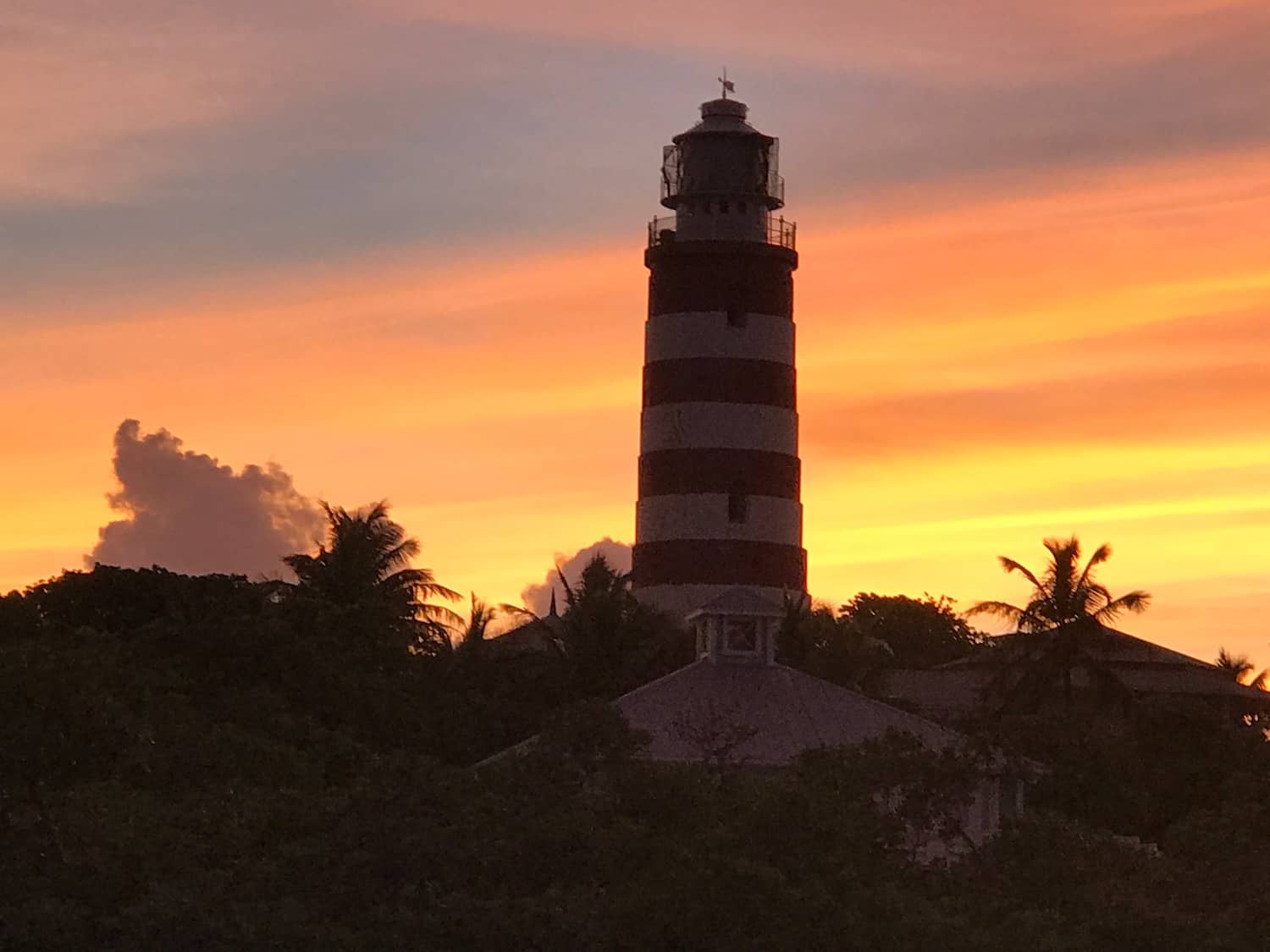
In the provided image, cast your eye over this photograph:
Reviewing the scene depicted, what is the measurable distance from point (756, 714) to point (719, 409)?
22.8 m

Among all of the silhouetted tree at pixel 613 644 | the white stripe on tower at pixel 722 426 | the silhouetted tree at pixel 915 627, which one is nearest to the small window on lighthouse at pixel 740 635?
the silhouetted tree at pixel 613 644

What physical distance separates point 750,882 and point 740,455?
4621cm

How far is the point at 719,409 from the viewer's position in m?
74.3

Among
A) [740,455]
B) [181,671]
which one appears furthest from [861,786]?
[740,455]

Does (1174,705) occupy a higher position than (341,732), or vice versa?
(1174,705)

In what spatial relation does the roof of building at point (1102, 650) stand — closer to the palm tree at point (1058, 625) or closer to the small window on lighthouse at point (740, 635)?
the palm tree at point (1058, 625)

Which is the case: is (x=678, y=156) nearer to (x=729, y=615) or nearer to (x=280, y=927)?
(x=729, y=615)

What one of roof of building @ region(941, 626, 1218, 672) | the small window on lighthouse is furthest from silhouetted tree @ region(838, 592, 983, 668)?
the small window on lighthouse

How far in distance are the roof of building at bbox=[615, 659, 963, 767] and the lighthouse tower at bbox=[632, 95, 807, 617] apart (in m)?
19.0

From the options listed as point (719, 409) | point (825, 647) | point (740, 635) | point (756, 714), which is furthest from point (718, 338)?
point (756, 714)

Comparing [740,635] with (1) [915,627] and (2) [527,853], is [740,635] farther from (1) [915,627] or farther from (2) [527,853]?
(1) [915,627]

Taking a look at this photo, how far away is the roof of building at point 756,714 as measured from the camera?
50.9 meters

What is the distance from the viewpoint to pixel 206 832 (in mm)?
31125

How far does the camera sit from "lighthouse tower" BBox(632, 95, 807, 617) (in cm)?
7412
